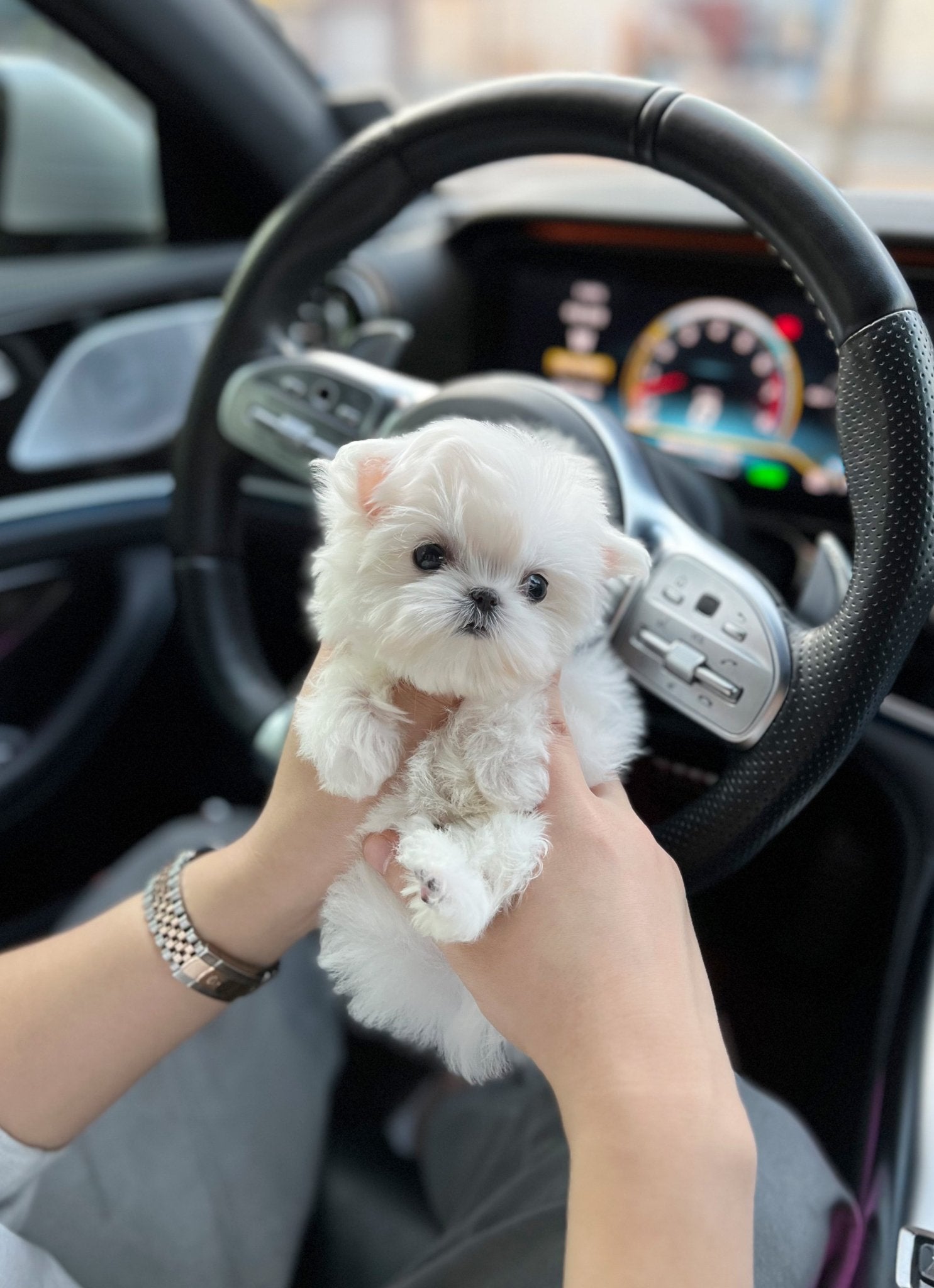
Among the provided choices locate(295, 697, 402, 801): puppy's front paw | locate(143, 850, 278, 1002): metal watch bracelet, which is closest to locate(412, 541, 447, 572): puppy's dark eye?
locate(295, 697, 402, 801): puppy's front paw

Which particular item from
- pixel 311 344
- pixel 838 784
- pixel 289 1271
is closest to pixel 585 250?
pixel 311 344

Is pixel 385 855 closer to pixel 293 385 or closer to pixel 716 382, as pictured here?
pixel 293 385

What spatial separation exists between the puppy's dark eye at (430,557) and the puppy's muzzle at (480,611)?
30 millimetres

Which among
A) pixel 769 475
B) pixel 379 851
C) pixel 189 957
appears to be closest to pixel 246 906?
pixel 189 957

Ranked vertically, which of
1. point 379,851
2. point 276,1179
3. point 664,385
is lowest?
point 276,1179

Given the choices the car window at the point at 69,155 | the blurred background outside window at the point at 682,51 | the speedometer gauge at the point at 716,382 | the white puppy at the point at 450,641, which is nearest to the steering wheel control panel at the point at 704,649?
the white puppy at the point at 450,641

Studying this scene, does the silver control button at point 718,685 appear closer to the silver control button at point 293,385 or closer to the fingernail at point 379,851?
the fingernail at point 379,851

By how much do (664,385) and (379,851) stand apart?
116cm

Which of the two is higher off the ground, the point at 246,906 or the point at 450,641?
the point at 450,641

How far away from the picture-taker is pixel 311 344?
1518 mm

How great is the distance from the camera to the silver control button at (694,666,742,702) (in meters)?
0.80

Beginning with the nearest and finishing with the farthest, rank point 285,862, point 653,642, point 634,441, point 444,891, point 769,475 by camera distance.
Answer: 1. point 444,891
2. point 285,862
3. point 653,642
4. point 634,441
5. point 769,475

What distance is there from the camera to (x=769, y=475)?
1.53 meters

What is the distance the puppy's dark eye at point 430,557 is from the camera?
584 millimetres
